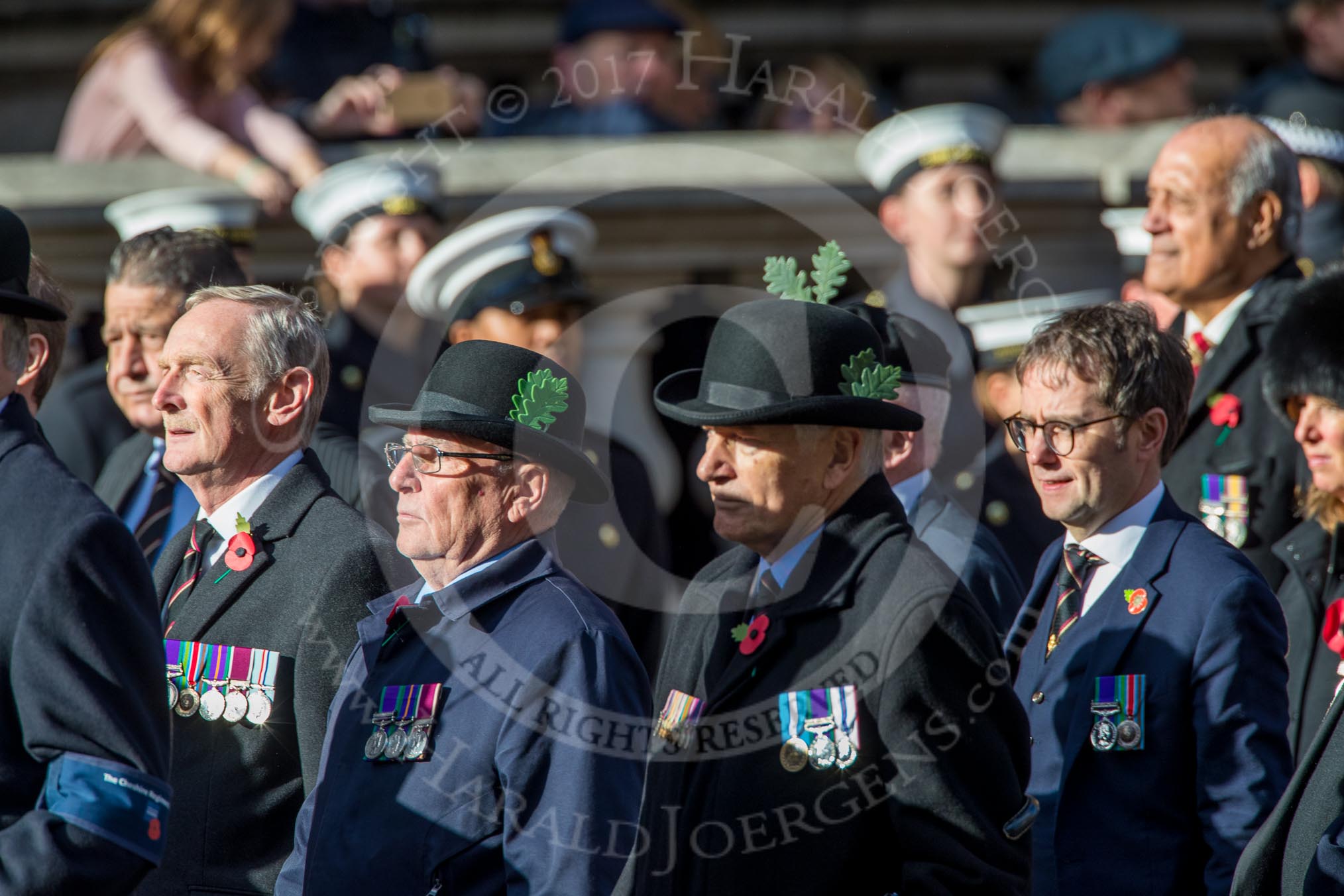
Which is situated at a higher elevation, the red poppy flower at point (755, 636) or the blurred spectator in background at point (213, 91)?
the blurred spectator in background at point (213, 91)

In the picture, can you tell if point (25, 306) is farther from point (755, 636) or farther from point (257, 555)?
point (755, 636)

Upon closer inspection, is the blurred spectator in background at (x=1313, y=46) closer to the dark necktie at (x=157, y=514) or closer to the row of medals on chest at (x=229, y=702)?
the dark necktie at (x=157, y=514)

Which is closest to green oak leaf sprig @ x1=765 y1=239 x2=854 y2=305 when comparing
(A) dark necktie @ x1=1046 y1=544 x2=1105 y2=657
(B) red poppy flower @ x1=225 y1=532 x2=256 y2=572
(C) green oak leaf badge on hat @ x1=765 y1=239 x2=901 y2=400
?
(C) green oak leaf badge on hat @ x1=765 y1=239 x2=901 y2=400

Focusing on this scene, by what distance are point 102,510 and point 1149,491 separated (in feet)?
8.25

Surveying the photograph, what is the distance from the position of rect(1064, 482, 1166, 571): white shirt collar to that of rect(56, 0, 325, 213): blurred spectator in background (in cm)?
401

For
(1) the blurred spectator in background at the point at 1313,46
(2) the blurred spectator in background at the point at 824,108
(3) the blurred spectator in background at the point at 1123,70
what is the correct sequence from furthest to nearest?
(2) the blurred spectator in background at the point at 824,108, (3) the blurred spectator in background at the point at 1123,70, (1) the blurred spectator in background at the point at 1313,46

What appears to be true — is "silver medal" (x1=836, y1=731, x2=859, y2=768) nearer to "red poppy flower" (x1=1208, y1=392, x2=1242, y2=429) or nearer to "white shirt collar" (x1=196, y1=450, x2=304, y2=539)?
"white shirt collar" (x1=196, y1=450, x2=304, y2=539)

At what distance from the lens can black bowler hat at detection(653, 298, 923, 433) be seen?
4.25 m

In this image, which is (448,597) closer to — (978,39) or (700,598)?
(700,598)

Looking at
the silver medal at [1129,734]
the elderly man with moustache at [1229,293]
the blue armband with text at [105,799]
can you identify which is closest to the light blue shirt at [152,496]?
the blue armband with text at [105,799]

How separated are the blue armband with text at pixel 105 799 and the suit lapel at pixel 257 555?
1042mm

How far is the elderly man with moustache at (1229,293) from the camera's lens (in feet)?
18.7

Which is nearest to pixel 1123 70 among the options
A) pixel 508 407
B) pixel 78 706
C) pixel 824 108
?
pixel 824 108

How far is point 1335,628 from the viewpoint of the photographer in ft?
16.7
